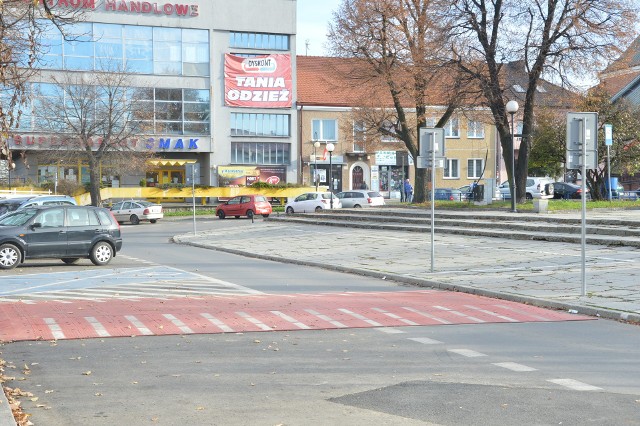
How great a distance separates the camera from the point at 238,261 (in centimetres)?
2533

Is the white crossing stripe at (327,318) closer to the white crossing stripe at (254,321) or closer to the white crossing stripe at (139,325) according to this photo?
the white crossing stripe at (254,321)

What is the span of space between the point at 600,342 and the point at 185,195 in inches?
2138

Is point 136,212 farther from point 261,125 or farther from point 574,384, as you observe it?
point 574,384

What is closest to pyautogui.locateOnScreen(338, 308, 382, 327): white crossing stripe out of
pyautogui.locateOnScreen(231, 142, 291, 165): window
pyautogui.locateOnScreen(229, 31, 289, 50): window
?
pyautogui.locateOnScreen(231, 142, 291, 165): window

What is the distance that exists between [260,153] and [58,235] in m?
46.7

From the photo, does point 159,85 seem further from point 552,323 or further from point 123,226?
point 552,323

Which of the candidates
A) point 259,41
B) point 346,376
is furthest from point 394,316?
point 259,41

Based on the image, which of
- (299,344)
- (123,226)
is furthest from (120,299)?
(123,226)

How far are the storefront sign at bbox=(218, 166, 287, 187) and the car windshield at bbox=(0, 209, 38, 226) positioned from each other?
142 ft

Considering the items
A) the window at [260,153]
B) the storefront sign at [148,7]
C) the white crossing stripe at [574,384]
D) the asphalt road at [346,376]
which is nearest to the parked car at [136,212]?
the window at [260,153]

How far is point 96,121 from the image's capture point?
56344mm

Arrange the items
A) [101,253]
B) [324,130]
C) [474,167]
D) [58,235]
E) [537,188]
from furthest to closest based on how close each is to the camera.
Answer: [474,167]
[324,130]
[537,188]
[101,253]
[58,235]

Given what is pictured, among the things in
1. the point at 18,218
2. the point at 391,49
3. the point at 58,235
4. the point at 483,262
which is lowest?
Answer: the point at 483,262

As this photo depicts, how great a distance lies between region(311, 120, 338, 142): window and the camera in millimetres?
71375
